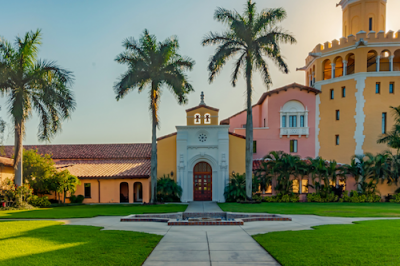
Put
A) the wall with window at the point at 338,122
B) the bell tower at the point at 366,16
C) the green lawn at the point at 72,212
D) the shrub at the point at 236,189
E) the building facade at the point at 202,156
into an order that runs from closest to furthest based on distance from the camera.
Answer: the green lawn at the point at 72,212 → the shrub at the point at 236,189 → the building facade at the point at 202,156 → the wall with window at the point at 338,122 → the bell tower at the point at 366,16

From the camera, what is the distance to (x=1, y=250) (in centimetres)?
798

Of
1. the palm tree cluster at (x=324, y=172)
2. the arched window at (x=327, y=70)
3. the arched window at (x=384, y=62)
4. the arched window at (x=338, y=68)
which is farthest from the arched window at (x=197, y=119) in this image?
the arched window at (x=384, y=62)

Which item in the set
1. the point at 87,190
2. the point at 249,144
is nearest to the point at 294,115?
the point at 249,144

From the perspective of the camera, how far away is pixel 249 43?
2442cm

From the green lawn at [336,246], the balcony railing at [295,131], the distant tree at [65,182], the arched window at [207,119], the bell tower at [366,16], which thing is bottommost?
the distant tree at [65,182]

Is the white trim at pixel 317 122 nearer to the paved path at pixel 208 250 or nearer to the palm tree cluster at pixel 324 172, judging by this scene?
the palm tree cluster at pixel 324 172

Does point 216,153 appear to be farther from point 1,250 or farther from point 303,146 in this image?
point 1,250

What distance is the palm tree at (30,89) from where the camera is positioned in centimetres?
2161

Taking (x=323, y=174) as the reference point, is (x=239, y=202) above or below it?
below

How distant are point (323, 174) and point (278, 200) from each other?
4801 mm

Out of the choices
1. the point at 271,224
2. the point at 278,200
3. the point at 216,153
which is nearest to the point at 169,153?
the point at 216,153

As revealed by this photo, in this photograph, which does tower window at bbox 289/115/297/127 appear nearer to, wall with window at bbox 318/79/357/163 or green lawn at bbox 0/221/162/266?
wall with window at bbox 318/79/357/163

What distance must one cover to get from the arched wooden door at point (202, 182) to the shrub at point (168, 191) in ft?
6.08

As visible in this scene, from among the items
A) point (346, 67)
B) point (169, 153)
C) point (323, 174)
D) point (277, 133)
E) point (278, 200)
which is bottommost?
point (278, 200)
